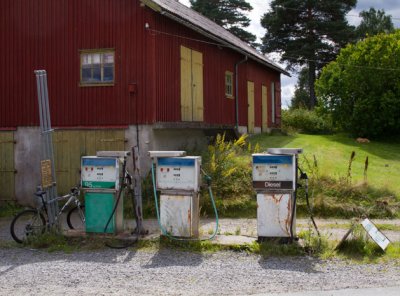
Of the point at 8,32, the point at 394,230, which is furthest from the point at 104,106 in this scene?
the point at 394,230

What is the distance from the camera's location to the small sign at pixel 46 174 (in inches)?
362

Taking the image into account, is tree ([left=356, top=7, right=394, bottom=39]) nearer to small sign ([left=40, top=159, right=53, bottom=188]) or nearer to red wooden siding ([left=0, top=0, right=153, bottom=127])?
red wooden siding ([left=0, top=0, right=153, bottom=127])

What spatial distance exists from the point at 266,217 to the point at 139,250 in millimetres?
2171

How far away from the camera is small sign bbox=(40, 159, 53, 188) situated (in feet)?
30.2

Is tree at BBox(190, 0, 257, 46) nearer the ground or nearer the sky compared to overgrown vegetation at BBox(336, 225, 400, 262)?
nearer the sky

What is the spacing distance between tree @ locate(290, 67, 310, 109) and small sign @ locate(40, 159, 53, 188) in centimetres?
4085

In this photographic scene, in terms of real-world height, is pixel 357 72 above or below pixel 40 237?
above

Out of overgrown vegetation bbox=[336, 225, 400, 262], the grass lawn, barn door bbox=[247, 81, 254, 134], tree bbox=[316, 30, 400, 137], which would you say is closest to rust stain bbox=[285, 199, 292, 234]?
overgrown vegetation bbox=[336, 225, 400, 262]

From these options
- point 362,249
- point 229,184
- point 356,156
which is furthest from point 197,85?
point 362,249

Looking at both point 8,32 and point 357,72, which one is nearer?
point 8,32

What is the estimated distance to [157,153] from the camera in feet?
29.3

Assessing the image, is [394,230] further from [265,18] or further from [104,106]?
[265,18]

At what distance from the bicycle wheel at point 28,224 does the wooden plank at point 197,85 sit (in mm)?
8107

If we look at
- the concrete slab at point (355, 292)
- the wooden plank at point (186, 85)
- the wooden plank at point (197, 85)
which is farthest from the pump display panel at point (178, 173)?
the wooden plank at point (197, 85)
